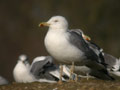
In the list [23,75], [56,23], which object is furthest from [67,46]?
[23,75]

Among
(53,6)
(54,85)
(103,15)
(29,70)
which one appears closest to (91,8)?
(103,15)

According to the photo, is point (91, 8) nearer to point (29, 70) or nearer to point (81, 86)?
point (29, 70)

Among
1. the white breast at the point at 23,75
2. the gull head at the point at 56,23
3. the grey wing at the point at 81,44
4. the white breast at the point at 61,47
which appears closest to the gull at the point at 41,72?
the white breast at the point at 23,75

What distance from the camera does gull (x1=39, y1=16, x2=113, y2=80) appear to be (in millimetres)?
9164

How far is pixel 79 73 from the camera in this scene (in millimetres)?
10430

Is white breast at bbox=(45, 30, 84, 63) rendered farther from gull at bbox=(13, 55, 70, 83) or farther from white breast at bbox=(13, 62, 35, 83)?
white breast at bbox=(13, 62, 35, 83)

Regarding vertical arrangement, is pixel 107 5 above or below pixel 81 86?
above

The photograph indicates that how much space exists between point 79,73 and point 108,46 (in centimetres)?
978

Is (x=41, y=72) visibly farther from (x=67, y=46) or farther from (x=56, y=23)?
(x=67, y=46)

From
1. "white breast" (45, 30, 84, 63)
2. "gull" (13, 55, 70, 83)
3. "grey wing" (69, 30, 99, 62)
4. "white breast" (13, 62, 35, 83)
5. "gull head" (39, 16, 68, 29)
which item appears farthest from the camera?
"white breast" (13, 62, 35, 83)

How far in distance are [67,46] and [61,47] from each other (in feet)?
0.33

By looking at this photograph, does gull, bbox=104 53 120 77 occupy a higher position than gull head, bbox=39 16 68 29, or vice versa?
gull head, bbox=39 16 68 29

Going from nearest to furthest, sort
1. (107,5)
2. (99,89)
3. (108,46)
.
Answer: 1. (99,89)
2. (108,46)
3. (107,5)

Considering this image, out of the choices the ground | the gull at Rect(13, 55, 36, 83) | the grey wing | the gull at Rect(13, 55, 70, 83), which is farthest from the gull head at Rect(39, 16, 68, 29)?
the gull at Rect(13, 55, 36, 83)
